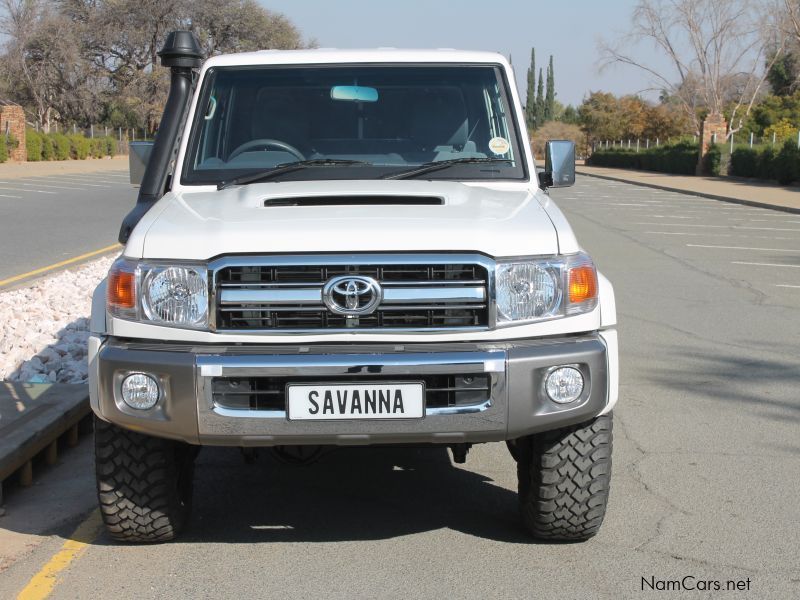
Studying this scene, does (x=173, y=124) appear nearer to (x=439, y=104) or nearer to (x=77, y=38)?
(x=439, y=104)

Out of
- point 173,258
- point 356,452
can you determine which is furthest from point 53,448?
point 173,258

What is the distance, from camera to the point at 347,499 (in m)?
5.12

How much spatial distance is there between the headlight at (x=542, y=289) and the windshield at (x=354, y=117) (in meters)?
1.33

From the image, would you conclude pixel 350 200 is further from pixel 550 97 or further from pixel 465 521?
pixel 550 97

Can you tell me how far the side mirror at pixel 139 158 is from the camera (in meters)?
6.04

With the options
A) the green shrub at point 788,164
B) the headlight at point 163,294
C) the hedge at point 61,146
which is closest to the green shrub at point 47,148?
the hedge at point 61,146

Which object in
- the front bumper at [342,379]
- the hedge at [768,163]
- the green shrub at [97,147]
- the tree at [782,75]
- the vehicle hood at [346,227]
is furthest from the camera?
the tree at [782,75]

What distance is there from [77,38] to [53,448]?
70197 mm

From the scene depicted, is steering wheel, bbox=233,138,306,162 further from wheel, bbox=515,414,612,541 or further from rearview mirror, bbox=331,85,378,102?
wheel, bbox=515,414,612,541

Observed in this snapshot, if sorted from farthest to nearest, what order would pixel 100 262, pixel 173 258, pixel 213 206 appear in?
pixel 100 262, pixel 213 206, pixel 173 258

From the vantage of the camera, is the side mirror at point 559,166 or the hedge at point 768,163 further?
the hedge at point 768,163

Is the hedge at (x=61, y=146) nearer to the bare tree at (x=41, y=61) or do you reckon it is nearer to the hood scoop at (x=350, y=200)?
the bare tree at (x=41, y=61)

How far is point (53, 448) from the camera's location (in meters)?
5.75

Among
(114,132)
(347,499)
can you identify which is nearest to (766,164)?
(347,499)
